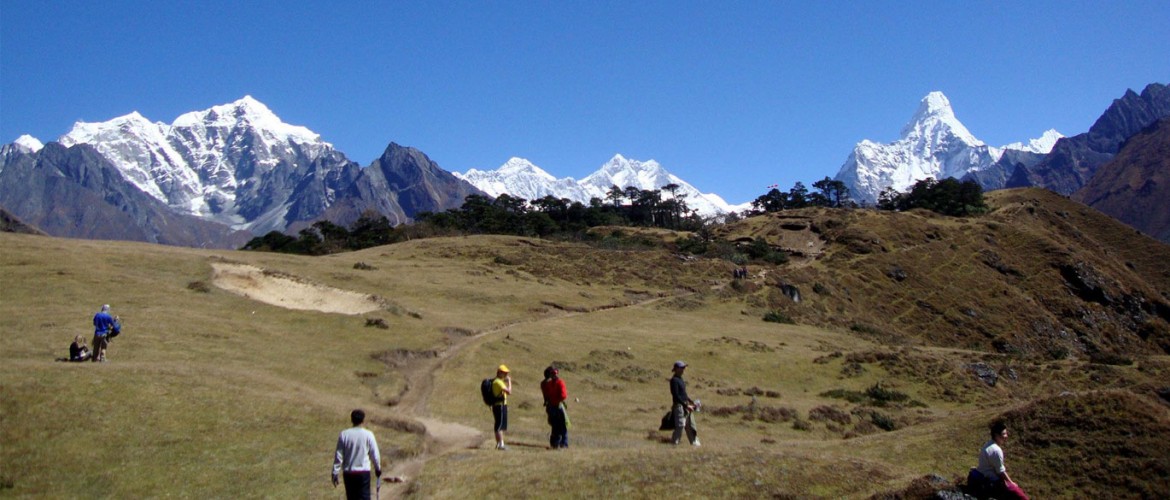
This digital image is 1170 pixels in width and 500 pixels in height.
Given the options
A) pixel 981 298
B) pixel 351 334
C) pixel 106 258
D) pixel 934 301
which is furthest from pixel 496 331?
pixel 981 298

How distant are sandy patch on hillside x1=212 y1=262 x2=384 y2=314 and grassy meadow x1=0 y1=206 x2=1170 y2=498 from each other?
0.94 metres

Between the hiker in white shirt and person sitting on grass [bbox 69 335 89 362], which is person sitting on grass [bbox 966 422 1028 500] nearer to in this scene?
the hiker in white shirt

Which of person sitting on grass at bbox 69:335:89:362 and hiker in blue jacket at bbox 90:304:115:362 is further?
hiker in blue jacket at bbox 90:304:115:362

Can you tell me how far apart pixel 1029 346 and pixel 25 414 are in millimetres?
98921

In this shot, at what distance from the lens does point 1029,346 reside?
90.0 meters

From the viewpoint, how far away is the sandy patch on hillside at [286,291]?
2020 inches

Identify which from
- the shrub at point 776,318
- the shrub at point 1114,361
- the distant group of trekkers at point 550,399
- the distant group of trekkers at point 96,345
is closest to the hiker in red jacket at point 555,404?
the distant group of trekkers at point 550,399

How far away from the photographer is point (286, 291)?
5375cm

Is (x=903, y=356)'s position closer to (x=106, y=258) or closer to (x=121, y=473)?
(x=121, y=473)

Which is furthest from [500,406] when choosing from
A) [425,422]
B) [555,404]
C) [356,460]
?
[356,460]

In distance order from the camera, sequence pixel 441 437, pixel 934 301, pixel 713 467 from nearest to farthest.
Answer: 1. pixel 713 467
2. pixel 441 437
3. pixel 934 301

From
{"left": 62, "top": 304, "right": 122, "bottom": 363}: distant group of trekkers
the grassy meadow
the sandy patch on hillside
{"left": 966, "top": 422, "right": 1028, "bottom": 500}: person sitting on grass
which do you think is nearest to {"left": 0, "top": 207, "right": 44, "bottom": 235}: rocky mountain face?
the grassy meadow

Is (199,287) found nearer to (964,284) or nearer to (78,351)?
(78,351)

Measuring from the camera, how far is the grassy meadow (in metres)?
16.6
